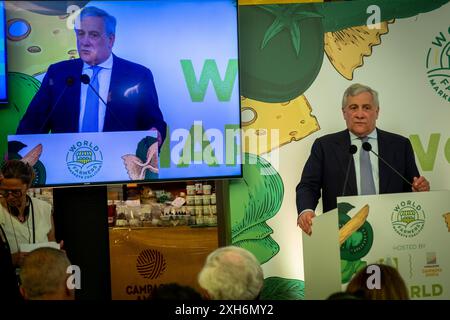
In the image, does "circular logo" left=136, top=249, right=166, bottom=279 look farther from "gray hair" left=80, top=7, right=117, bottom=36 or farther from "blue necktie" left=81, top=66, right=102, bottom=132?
"gray hair" left=80, top=7, right=117, bottom=36


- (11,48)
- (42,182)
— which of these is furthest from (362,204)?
(11,48)

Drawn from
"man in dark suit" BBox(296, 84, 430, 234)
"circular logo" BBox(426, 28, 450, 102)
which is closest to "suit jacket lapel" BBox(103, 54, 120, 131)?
"man in dark suit" BBox(296, 84, 430, 234)

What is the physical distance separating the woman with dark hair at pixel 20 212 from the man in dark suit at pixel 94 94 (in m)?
0.31

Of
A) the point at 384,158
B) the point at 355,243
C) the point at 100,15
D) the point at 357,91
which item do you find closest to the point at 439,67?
the point at 357,91

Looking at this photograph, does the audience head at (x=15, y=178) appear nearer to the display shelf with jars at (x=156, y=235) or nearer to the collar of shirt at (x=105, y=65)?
the display shelf with jars at (x=156, y=235)

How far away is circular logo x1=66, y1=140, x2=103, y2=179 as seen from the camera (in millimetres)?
4758

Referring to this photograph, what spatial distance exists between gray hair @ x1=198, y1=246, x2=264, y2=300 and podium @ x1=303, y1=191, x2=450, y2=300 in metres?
1.66

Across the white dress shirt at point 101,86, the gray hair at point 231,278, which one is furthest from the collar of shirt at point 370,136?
the gray hair at point 231,278

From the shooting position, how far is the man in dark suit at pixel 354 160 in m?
4.92

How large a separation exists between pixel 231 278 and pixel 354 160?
2241mm

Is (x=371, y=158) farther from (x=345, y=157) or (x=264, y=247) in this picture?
(x=264, y=247)

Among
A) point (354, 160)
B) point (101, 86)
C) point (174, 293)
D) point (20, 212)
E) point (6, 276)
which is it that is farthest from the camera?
point (354, 160)

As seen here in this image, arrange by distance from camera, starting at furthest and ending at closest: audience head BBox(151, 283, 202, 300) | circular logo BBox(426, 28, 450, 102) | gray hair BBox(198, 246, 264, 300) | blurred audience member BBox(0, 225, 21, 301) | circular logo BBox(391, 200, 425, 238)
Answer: circular logo BBox(426, 28, 450, 102)
circular logo BBox(391, 200, 425, 238)
blurred audience member BBox(0, 225, 21, 301)
gray hair BBox(198, 246, 264, 300)
audience head BBox(151, 283, 202, 300)

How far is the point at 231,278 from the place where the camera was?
2996 millimetres
